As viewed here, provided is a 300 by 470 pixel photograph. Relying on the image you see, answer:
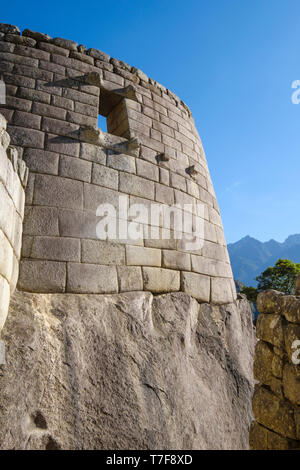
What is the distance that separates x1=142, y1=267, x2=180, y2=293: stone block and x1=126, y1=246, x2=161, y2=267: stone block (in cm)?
8

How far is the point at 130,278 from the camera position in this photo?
3.18 meters

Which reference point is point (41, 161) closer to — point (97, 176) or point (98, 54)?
point (97, 176)

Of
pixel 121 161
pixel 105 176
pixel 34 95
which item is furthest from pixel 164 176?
pixel 34 95

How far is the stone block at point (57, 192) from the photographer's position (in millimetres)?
3029

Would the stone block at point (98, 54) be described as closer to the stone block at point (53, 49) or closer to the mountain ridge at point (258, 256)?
the stone block at point (53, 49)

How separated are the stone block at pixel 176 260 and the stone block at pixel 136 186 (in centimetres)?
85

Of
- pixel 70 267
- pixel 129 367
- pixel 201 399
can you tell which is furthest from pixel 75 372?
pixel 201 399

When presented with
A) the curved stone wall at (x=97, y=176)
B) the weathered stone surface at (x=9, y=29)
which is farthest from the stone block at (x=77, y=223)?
the weathered stone surface at (x=9, y=29)

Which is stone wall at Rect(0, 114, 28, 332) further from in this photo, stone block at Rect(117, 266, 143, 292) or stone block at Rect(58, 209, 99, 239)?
stone block at Rect(117, 266, 143, 292)

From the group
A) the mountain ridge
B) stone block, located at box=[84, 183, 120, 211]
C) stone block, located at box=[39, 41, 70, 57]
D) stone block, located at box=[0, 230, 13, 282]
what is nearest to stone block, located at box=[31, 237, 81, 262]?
stone block, located at box=[0, 230, 13, 282]

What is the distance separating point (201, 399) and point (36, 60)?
190 inches

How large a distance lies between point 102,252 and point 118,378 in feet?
4.37

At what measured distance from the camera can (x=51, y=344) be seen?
7.54 feet

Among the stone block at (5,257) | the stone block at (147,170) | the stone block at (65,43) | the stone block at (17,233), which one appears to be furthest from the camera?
the stone block at (65,43)
